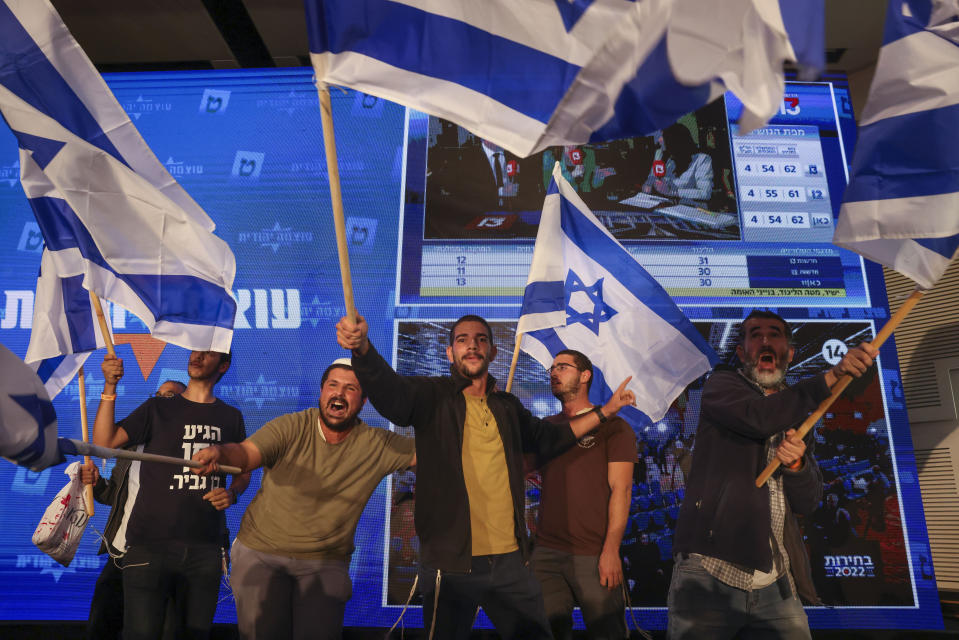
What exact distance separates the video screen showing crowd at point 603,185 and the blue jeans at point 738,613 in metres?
3.45

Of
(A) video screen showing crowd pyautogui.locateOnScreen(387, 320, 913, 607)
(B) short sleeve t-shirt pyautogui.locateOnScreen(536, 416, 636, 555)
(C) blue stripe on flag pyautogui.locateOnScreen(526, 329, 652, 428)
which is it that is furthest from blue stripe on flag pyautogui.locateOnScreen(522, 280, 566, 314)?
(A) video screen showing crowd pyautogui.locateOnScreen(387, 320, 913, 607)

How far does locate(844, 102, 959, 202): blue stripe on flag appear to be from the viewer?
102 inches

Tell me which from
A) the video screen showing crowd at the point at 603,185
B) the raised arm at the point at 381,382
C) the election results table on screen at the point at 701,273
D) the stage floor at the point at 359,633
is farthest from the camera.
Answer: the video screen showing crowd at the point at 603,185

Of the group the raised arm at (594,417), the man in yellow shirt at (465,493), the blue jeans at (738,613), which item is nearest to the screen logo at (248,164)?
the man in yellow shirt at (465,493)

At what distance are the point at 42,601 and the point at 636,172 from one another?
5.43 metres

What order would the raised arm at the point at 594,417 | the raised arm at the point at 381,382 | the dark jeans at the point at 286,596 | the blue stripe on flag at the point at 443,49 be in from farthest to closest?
the raised arm at the point at 594,417
the dark jeans at the point at 286,596
the raised arm at the point at 381,382
the blue stripe on flag at the point at 443,49

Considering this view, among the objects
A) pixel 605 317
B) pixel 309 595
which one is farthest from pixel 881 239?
pixel 309 595

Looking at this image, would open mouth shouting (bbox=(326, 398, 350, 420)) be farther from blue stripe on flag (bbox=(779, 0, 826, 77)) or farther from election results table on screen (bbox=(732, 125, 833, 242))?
election results table on screen (bbox=(732, 125, 833, 242))

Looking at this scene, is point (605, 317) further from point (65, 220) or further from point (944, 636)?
point (944, 636)

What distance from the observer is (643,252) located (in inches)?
223

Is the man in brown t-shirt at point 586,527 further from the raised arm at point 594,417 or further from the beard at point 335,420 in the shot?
the beard at point 335,420

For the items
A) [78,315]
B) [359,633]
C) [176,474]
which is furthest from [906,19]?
[359,633]

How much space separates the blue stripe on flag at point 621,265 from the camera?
415 cm

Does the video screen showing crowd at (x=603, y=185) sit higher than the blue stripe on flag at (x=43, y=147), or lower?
higher
